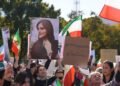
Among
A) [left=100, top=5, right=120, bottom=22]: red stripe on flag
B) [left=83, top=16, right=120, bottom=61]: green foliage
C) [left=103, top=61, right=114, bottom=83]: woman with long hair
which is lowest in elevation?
[left=83, top=16, right=120, bottom=61]: green foliage

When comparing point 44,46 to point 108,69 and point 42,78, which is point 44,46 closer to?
point 42,78

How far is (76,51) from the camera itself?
374 inches

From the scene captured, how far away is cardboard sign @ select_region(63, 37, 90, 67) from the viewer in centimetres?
934

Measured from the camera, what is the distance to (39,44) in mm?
11445

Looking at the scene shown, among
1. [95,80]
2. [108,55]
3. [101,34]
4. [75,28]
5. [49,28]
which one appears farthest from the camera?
[101,34]

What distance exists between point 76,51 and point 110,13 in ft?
3.17

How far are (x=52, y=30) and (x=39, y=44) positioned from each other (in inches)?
21.5

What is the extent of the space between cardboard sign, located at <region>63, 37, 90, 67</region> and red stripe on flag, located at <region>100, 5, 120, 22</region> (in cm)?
59

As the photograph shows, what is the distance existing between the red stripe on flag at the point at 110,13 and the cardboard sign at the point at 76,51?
594mm

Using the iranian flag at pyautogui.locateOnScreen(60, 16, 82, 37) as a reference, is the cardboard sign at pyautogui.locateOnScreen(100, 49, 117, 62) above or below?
below

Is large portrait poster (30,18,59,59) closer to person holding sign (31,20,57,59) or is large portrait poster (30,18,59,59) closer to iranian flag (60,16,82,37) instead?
person holding sign (31,20,57,59)

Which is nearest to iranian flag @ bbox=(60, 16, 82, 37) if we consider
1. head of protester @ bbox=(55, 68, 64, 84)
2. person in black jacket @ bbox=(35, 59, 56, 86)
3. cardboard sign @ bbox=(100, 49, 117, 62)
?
cardboard sign @ bbox=(100, 49, 117, 62)

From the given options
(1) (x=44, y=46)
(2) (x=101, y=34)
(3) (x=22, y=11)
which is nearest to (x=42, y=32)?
(1) (x=44, y=46)

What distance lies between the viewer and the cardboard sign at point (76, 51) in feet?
30.7
